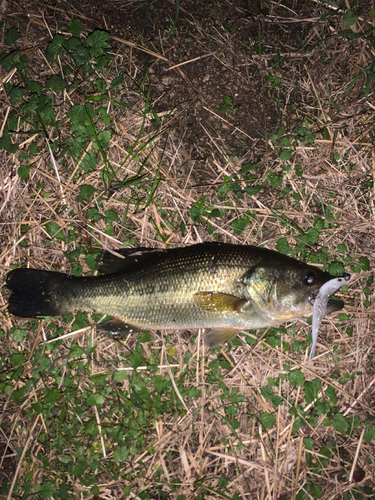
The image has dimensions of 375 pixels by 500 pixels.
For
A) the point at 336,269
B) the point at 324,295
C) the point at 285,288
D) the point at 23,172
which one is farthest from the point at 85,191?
the point at 336,269

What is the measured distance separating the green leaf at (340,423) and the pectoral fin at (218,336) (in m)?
1.52

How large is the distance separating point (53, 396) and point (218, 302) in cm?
225

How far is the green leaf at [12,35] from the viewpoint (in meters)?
3.83

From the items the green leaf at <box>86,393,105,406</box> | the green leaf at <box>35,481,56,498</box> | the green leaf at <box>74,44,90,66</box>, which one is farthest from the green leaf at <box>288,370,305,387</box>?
the green leaf at <box>74,44,90,66</box>

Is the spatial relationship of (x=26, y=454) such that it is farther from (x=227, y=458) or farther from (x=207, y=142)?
(x=207, y=142)

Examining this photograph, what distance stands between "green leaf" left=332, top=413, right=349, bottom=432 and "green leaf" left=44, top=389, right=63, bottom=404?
3107 mm

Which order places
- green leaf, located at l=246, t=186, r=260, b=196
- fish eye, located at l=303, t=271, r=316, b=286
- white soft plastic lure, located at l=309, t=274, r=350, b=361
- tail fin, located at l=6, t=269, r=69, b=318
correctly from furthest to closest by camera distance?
green leaf, located at l=246, t=186, r=260, b=196 → tail fin, located at l=6, t=269, r=69, b=318 → fish eye, located at l=303, t=271, r=316, b=286 → white soft plastic lure, located at l=309, t=274, r=350, b=361

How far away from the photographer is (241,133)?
12.7 ft

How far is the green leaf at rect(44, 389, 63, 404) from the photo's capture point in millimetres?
3816

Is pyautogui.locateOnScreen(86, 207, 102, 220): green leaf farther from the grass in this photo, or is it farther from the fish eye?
the fish eye

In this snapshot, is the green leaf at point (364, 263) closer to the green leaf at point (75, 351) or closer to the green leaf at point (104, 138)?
the green leaf at point (104, 138)

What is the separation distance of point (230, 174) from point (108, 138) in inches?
57.5

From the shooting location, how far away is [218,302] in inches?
128

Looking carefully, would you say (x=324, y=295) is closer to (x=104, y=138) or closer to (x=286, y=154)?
(x=286, y=154)
